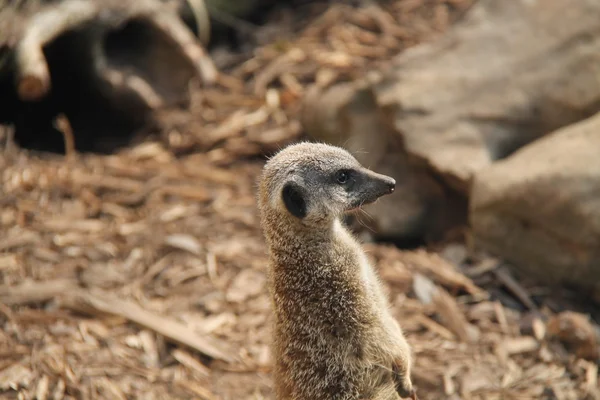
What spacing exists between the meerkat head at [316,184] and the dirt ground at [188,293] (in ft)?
3.72

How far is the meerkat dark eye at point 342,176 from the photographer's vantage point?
9.82 ft

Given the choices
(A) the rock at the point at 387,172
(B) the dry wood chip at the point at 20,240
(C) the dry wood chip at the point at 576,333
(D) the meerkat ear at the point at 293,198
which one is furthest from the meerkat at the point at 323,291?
(B) the dry wood chip at the point at 20,240

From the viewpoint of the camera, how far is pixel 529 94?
4570 mm

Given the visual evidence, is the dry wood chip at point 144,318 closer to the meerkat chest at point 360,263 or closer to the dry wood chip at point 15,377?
the dry wood chip at point 15,377

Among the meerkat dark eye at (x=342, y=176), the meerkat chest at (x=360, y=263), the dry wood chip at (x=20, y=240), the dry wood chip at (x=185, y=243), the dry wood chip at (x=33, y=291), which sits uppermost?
the meerkat dark eye at (x=342, y=176)

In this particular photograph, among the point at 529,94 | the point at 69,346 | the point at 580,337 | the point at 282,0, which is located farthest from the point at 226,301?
the point at 282,0

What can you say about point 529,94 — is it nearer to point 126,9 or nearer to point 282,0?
point 126,9

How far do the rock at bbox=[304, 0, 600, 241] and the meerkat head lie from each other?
159cm

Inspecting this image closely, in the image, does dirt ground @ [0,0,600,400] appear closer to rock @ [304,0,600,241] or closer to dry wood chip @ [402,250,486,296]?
dry wood chip @ [402,250,486,296]

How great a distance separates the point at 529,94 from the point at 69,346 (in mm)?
3113

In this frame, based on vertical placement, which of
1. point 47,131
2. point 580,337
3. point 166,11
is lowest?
point 47,131

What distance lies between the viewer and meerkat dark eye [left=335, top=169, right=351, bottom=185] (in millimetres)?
2994

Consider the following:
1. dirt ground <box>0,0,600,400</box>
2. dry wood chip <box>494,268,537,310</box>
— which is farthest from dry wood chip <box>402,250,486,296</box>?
dry wood chip <box>494,268,537,310</box>

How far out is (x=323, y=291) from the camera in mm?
2855
